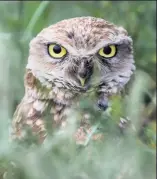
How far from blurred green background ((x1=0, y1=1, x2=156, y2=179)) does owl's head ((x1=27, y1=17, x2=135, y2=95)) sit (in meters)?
0.08

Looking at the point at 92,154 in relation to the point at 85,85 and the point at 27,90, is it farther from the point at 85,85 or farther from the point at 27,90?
the point at 27,90

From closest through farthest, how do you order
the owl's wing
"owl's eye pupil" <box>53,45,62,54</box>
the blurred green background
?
the blurred green background < the owl's wing < "owl's eye pupil" <box>53,45,62,54</box>

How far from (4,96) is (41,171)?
0.93 ft

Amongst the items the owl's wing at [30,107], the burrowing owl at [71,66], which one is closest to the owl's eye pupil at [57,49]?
the burrowing owl at [71,66]

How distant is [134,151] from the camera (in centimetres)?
116

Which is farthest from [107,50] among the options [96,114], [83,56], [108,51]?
[96,114]

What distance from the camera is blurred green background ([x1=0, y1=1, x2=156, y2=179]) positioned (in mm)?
1069

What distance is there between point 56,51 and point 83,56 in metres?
0.15

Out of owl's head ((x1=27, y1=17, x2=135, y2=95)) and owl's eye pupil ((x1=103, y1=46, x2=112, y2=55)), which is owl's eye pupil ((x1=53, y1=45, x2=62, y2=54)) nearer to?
owl's head ((x1=27, y1=17, x2=135, y2=95))

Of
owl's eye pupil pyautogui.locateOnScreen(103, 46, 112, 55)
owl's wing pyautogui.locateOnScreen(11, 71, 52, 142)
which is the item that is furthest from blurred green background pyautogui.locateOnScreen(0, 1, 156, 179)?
owl's eye pupil pyautogui.locateOnScreen(103, 46, 112, 55)

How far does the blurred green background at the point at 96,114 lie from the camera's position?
1069 millimetres

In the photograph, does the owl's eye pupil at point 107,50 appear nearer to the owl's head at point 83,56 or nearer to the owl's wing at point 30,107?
the owl's head at point 83,56

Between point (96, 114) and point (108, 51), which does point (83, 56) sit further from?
point (96, 114)

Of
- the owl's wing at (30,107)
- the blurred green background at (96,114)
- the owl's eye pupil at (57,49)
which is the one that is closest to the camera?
the blurred green background at (96,114)
